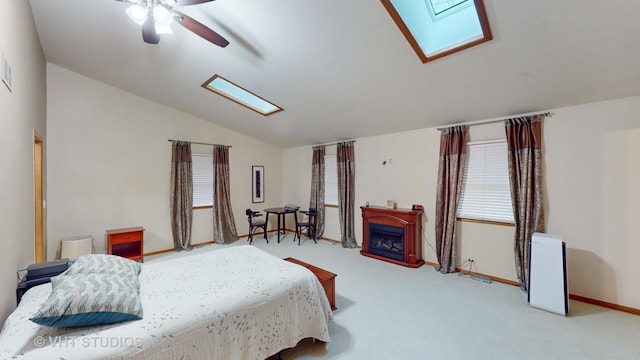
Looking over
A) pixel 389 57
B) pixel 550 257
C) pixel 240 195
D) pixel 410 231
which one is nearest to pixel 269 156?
pixel 240 195

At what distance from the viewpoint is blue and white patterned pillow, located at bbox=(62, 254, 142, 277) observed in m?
1.81

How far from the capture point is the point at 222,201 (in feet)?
18.5

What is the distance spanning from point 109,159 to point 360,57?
4469 millimetres

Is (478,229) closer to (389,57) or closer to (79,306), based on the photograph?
(389,57)

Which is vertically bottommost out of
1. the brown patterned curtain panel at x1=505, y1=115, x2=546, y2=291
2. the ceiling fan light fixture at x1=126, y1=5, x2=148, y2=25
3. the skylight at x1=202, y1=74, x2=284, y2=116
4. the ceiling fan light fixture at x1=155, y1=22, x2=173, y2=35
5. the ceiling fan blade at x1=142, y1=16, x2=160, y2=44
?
the brown patterned curtain panel at x1=505, y1=115, x2=546, y2=291

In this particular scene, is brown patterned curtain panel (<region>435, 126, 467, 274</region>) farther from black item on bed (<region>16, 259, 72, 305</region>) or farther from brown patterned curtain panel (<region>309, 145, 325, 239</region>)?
black item on bed (<region>16, 259, 72, 305</region>)

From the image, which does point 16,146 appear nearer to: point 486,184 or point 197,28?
point 197,28

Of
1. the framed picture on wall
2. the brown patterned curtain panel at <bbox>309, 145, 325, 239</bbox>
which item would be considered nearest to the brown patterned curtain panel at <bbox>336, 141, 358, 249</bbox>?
the brown patterned curtain panel at <bbox>309, 145, 325, 239</bbox>

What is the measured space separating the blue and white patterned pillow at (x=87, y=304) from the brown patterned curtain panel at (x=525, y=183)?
3985 millimetres

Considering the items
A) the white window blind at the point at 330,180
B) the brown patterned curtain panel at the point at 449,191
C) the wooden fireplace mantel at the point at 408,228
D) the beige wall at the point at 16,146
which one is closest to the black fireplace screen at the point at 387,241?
the wooden fireplace mantel at the point at 408,228

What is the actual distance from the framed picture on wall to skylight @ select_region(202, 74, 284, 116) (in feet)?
6.71

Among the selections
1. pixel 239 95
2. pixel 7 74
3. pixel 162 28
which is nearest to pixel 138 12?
pixel 162 28

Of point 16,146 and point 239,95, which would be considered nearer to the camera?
point 16,146

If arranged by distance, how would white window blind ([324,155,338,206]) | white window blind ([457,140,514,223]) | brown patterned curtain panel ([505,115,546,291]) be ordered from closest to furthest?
brown patterned curtain panel ([505,115,546,291]), white window blind ([457,140,514,223]), white window blind ([324,155,338,206])
